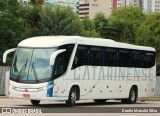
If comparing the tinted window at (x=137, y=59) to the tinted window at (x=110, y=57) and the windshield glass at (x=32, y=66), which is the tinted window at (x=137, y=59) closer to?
the tinted window at (x=110, y=57)

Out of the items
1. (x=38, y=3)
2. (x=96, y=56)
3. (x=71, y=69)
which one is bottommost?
(x=71, y=69)

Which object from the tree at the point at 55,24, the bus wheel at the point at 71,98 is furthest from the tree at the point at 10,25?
the bus wheel at the point at 71,98

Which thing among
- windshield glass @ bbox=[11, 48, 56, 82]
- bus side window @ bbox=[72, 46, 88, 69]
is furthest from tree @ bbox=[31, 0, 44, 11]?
windshield glass @ bbox=[11, 48, 56, 82]

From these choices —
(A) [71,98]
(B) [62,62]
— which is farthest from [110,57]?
(B) [62,62]

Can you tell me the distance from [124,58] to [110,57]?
1.79 m

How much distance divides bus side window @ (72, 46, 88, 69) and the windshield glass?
5.33 ft

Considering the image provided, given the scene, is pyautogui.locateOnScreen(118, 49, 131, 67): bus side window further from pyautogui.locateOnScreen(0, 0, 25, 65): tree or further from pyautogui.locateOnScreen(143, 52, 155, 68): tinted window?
pyautogui.locateOnScreen(0, 0, 25, 65): tree

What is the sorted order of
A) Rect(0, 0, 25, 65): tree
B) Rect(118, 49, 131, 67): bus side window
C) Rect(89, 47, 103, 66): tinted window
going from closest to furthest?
Rect(89, 47, 103, 66): tinted window
Rect(118, 49, 131, 67): bus side window
Rect(0, 0, 25, 65): tree

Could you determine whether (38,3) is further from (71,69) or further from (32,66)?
(32,66)

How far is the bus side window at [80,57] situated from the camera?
26766 millimetres

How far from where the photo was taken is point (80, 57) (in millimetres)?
27141

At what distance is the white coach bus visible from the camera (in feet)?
82.8

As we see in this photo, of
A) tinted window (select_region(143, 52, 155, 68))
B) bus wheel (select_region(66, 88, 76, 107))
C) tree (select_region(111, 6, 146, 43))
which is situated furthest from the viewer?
tree (select_region(111, 6, 146, 43))

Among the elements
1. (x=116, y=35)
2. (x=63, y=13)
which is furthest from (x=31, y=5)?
(x=116, y=35)
